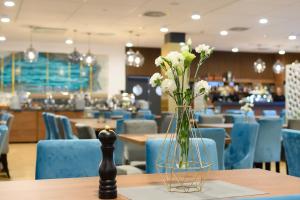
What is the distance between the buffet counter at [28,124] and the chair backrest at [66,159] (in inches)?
422

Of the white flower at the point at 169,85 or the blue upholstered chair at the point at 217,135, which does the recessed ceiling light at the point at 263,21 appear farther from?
the white flower at the point at 169,85

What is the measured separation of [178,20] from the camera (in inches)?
459

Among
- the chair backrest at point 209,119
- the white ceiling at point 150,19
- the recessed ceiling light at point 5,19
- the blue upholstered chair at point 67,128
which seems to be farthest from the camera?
the recessed ceiling light at point 5,19

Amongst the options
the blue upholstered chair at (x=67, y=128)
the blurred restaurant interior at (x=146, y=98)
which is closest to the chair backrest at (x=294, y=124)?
the blurred restaurant interior at (x=146, y=98)

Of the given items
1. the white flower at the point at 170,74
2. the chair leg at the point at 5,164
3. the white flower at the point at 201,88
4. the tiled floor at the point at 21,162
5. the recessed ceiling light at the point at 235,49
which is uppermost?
the recessed ceiling light at the point at 235,49

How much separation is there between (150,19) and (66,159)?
9.06 metres

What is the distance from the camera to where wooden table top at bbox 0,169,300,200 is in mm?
1926

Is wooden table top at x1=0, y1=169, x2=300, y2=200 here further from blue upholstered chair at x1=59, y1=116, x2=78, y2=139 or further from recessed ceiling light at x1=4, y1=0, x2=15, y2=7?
recessed ceiling light at x1=4, y1=0, x2=15, y2=7

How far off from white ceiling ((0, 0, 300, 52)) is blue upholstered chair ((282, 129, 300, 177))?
589 centimetres

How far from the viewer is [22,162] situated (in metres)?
9.12

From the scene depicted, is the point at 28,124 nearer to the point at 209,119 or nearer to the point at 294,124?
the point at 209,119

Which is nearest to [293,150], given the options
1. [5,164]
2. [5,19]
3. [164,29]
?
[5,164]

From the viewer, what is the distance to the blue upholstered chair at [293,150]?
3.87 metres

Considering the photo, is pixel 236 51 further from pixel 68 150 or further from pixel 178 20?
pixel 68 150
